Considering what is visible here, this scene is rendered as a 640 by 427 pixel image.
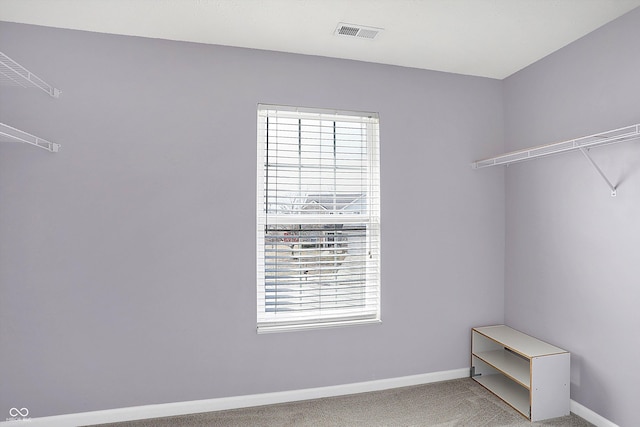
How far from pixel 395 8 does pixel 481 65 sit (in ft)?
3.74

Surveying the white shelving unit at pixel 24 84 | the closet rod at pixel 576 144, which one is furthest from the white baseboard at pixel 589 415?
the white shelving unit at pixel 24 84

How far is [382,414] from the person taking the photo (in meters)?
2.49

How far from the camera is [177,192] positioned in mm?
2504

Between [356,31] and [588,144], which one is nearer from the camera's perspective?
[588,144]

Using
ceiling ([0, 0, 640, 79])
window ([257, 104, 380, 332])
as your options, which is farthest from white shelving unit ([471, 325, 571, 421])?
ceiling ([0, 0, 640, 79])

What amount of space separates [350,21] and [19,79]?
2.01 metres

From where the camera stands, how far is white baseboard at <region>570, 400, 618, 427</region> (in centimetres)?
228

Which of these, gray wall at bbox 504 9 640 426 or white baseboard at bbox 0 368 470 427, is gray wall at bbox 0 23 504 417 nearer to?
white baseboard at bbox 0 368 470 427

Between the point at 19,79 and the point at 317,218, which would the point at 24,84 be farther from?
the point at 317,218

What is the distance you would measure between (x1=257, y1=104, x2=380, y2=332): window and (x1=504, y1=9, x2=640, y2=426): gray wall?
3.90 ft

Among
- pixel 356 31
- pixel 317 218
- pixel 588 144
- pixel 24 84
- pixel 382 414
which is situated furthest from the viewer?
pixel 317 218

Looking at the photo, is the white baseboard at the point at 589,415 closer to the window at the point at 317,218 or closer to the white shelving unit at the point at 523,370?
the white shelving unit at the point at 523,370

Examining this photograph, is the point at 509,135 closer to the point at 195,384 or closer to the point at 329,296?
the point at 329,296

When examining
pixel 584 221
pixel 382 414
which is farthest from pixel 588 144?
pixel 382 414
